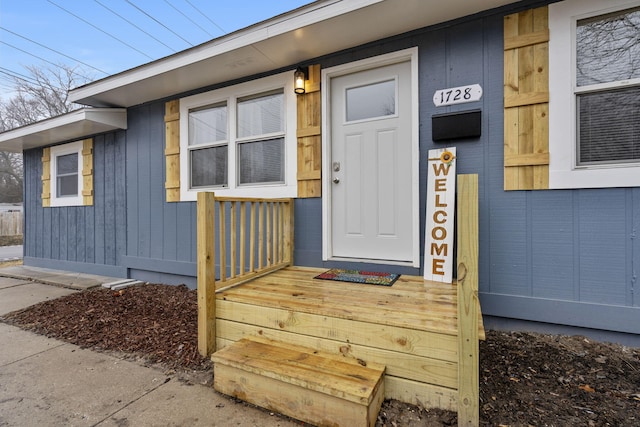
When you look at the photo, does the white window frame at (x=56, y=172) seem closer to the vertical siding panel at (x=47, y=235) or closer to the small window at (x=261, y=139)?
the vertical siding panel at (x=47, y=235)

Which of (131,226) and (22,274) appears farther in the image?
(22,274)

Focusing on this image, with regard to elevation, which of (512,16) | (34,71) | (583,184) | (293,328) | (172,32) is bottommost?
(293,328)

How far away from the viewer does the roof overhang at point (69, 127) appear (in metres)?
3.86

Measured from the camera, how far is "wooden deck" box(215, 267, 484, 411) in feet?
4.71

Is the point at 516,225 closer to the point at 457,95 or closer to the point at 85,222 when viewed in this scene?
the point at 457,95

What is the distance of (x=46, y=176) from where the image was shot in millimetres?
5000

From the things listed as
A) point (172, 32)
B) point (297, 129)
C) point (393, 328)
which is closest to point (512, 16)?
point (297, 129)

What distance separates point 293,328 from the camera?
1785 mm

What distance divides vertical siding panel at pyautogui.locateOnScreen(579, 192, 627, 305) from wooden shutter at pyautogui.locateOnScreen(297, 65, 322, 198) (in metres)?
1.99

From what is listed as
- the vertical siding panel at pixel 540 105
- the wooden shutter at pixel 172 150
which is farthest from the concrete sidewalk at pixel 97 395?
the vertical siding panel at pixel 540 105

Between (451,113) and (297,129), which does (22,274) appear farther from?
(451,113)

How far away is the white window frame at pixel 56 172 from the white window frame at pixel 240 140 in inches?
85.1

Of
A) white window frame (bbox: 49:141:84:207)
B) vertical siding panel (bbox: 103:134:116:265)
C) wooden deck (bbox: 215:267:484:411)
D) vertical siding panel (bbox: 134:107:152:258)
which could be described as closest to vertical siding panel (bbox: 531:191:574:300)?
wooden deck (bbox: 215:267:484:411)

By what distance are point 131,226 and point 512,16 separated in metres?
4.68
